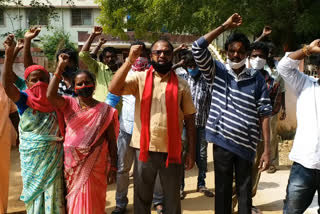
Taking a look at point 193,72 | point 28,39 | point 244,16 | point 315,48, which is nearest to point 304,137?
point 315,48

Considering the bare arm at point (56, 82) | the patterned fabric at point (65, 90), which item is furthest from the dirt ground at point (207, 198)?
the bare arm at point (56, 82)

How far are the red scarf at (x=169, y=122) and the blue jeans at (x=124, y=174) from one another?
1.34 meters

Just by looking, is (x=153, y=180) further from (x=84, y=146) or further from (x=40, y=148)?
(x=40, y=148)

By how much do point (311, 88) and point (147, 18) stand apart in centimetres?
1183

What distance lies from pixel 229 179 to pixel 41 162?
1806 millimetres

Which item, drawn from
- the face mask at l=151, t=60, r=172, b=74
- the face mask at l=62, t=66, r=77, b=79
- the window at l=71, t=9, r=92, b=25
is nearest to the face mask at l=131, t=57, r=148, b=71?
the face mask at l=62, t=66, r=77, b=79

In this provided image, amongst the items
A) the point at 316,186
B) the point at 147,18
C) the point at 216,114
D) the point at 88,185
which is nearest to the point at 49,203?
the point at 88,185

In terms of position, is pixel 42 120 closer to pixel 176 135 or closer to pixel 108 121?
pixel 108 121

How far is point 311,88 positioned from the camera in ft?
10.4

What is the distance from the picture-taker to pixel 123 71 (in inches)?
122

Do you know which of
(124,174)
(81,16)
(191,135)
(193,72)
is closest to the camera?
(191,135)

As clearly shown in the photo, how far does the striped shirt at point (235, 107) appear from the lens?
3.38 metres

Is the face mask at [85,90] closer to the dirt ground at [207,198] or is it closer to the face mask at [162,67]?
the face mask at [162,67]

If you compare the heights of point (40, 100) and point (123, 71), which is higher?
point (123, 71)
